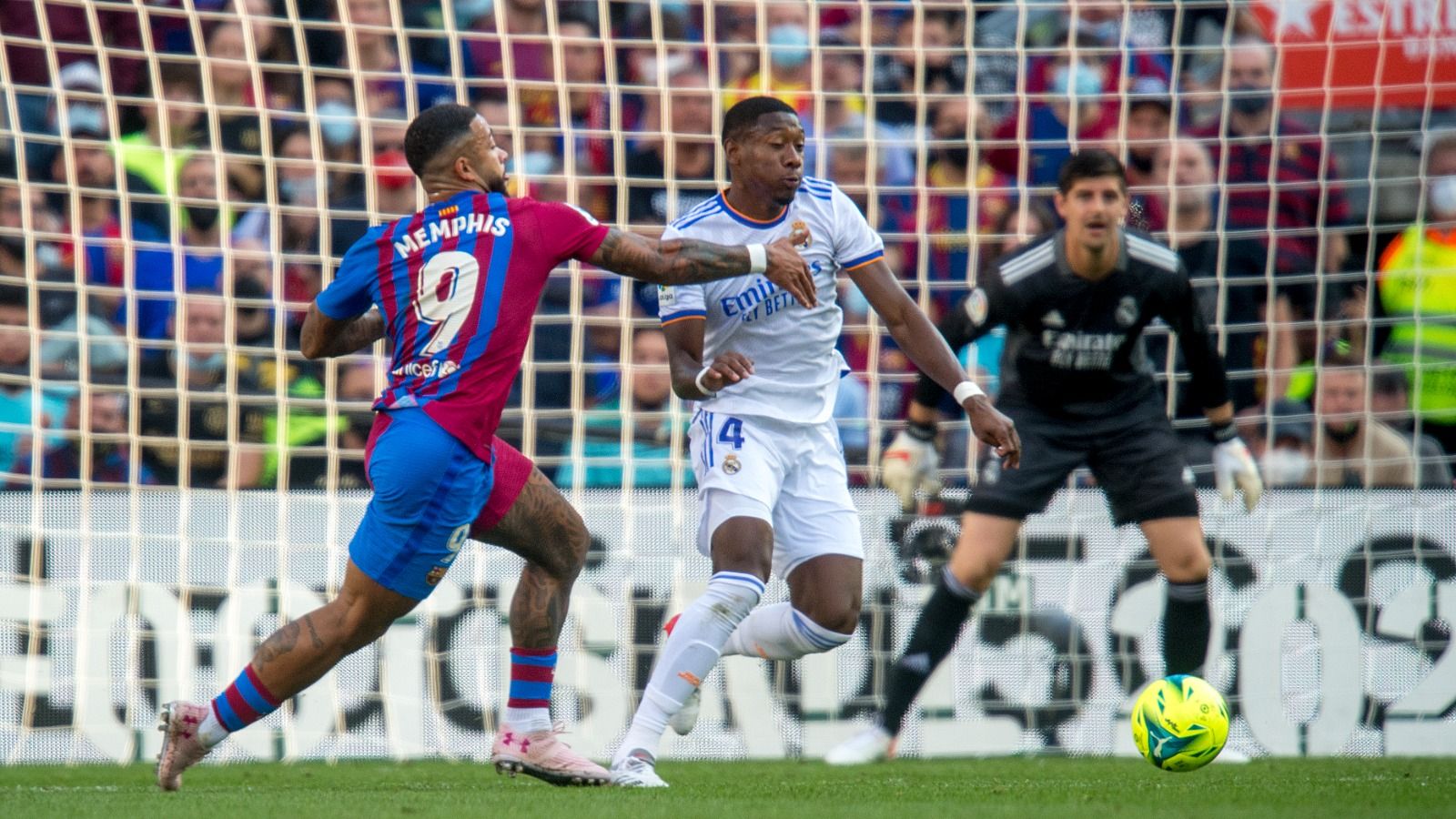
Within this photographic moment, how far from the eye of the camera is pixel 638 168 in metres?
8.50

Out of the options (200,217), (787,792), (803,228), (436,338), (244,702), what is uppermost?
(200,217)

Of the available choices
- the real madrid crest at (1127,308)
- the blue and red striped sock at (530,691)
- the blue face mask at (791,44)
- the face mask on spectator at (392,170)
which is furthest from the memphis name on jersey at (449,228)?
the blue face mask at (791,44)

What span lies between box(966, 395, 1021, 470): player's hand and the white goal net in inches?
90.7

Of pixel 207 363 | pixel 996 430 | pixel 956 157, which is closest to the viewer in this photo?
pixel 996 430

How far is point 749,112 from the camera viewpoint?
536 cm

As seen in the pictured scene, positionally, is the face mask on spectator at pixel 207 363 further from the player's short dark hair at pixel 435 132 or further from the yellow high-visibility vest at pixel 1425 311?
the yellow high-visibility vest at pixel 1425 311

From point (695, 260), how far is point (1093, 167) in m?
2.22

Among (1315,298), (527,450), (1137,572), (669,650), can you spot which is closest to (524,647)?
(669,650)

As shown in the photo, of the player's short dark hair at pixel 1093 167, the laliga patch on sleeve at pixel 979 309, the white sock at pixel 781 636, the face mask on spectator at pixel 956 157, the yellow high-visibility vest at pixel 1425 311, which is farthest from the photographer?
the face mask on spectator at pixel 956 157

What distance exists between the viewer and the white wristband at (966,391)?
208 inches

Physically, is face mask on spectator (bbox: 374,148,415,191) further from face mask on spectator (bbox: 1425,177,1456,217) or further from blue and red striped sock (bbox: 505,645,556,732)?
face mask on spectator (bbox: 1425,177,1456,217)

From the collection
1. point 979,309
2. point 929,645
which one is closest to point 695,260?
point 979,309

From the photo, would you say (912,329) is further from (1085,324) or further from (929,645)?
(929,645)

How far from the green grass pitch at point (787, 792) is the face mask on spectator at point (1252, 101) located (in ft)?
11.3
